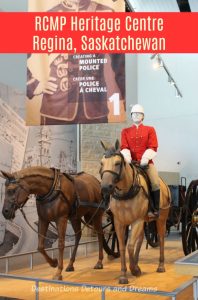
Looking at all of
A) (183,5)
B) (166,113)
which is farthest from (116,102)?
(166,113)

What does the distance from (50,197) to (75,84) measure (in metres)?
1.70

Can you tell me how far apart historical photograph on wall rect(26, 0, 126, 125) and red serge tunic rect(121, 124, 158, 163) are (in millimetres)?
260

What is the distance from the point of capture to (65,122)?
20.4 feet

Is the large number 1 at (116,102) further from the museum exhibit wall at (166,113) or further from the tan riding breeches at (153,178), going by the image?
the museum exhibit wall at (166,113)

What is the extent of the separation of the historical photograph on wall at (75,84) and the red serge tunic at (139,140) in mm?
260

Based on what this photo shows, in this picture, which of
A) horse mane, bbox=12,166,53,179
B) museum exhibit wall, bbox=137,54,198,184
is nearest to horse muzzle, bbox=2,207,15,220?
horse mane, bbox=12,166,53,179

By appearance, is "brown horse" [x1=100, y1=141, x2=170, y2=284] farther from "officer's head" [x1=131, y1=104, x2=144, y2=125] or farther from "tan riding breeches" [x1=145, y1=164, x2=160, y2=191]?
"officer's head" [x1=131, y1=104, x2=144, y2=125]

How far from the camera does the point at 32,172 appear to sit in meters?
5.29

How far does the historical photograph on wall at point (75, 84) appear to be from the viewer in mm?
6133

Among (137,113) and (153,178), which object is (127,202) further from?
(137,113)

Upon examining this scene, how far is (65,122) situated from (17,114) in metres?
1.18

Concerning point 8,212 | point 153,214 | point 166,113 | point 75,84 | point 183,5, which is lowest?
point 153,214

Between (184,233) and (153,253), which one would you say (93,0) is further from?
(153,253)

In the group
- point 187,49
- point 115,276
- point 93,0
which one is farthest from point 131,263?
point 187,49
